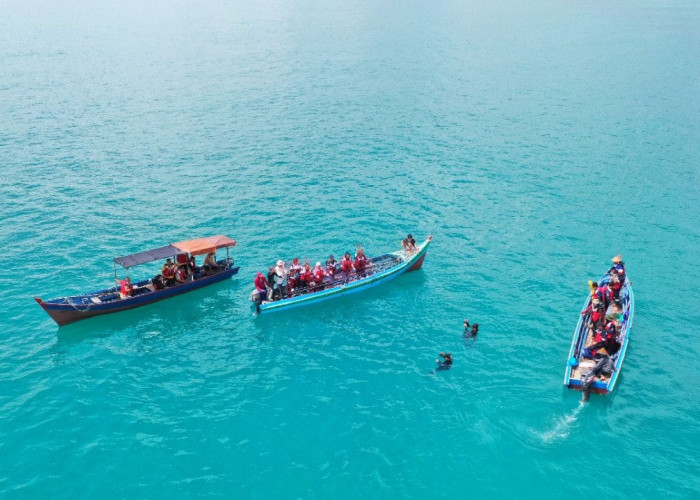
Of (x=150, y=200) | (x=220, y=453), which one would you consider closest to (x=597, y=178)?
(x=150, y=200)

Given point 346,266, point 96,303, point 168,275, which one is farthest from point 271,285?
point 96,303

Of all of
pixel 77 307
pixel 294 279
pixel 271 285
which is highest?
pixel 294 279

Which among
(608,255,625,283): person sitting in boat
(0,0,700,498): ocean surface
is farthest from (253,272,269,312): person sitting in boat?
(608,255,625,283): person sitting in boat

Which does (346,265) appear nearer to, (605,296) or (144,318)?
(144,318)

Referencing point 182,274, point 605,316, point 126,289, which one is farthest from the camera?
point 182,274

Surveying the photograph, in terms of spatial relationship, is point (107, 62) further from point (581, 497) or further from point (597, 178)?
point (581, 497)

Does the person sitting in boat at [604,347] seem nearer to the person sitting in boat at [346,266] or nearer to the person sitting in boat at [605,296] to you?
the person sitting in boat at [605,296]

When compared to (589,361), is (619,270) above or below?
above
